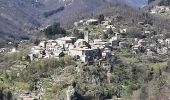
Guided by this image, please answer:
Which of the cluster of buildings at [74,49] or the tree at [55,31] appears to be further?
the tree at [55,31]

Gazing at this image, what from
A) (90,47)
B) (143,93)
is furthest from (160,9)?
(143,93)

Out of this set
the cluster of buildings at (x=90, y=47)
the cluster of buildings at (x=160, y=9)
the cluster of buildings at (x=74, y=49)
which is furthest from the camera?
the cluster of buildings at (x=160, y=9)

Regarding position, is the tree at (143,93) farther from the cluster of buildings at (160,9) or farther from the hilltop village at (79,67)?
the cluster of buildings at (160,9)

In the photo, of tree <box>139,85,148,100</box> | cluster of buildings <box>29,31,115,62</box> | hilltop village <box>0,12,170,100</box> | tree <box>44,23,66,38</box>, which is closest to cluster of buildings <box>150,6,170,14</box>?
tree <box>44,23,66,38</box>

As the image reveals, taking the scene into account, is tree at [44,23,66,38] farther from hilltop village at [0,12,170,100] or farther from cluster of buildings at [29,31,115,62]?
cluster of buildings at [29,31,115,62]

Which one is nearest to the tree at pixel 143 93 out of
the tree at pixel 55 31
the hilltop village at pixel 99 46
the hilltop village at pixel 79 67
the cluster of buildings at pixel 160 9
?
the hilltop village at pixel 79 67

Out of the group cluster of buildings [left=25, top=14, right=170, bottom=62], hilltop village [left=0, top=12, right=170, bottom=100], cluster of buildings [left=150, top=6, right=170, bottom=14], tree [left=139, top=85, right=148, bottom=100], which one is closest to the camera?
tree [left=139, top=85, right=148, bottom=100]

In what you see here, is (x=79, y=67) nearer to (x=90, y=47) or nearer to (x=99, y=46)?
(x=90, y=47)

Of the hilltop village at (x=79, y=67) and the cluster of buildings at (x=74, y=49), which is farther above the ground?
the cluster of buildings at (x=74, y=49)

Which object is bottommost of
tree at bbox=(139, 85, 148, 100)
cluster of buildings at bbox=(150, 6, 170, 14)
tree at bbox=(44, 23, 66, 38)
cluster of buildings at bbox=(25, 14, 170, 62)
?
tree at bbox=(139, 85, 148, 100)

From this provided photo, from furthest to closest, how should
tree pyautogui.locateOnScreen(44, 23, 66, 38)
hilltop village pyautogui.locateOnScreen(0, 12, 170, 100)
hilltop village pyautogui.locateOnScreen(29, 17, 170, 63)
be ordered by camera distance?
A: tree pyautogui.locateOnScreen(44, 23, 66, 38) → hilltop village pyautogui.locateOnScreen(29, 17, 170, 63) → hilltop village pyautogui.locateOnScreen(0, 12, 170, 100)
